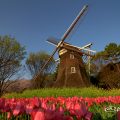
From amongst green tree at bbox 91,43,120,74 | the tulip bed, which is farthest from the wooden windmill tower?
the tulip bed

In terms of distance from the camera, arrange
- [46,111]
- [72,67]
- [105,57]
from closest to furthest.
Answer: [46,111] → [72,67] → [105,57]

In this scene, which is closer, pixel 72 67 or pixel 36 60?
pixel 72 67

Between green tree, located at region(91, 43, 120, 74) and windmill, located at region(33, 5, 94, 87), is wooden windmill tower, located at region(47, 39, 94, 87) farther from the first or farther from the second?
green tree, located at region(91, 43, 120, 74)

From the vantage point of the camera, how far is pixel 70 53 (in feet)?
124

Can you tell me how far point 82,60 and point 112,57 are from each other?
38.8 ft

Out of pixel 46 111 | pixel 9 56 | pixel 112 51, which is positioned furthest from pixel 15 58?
pixel 46 111

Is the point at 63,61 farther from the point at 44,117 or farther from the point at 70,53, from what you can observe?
the point at 44,117

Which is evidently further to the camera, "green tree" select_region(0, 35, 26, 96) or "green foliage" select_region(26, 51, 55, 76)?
"green foliage" select_region(26, 51, 55, 76)

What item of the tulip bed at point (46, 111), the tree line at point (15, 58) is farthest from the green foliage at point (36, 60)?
the tulip bed at point (46, 111)

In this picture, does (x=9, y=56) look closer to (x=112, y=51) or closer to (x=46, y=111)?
(x=112, y=51)

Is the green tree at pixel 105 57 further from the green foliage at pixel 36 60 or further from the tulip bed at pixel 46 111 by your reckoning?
the tulip bed at pixel 46 111

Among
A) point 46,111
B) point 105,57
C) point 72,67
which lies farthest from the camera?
point 105,57

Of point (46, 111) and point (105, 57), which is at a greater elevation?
point (105, 57)

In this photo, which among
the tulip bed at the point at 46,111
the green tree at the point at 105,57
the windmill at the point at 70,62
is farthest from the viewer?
the green tree at the point at 105,57
